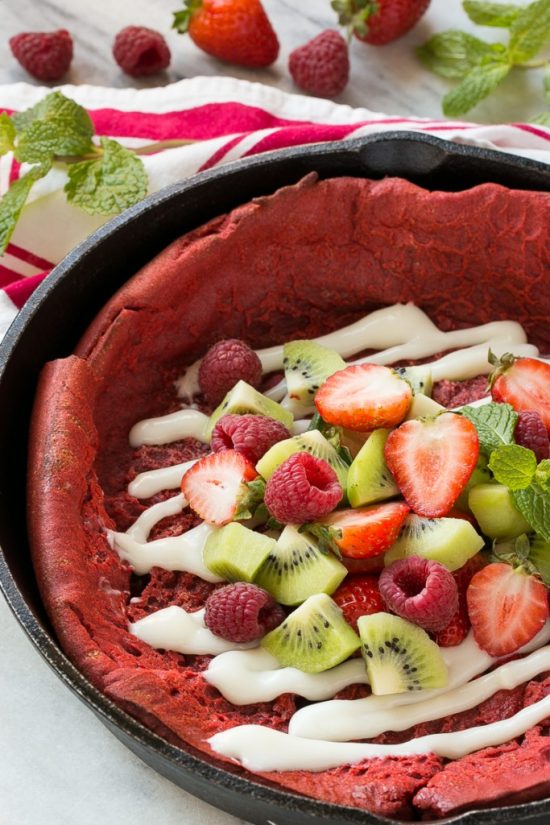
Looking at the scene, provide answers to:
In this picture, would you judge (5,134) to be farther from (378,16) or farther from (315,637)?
(315,637)

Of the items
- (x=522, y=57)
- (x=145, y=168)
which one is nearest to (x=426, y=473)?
(x=145, y=168)

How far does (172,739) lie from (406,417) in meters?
0.89

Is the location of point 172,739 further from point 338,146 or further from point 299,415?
point 338,146

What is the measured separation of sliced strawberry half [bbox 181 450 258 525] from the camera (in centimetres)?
253

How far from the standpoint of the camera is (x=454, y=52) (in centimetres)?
369

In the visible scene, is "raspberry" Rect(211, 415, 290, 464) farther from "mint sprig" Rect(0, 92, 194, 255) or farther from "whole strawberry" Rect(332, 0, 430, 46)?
"whole strawberry" Rect(332, 0, 430, 46)

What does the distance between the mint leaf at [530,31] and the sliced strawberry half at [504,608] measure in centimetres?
186

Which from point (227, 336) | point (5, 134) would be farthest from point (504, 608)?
point (5, 134)

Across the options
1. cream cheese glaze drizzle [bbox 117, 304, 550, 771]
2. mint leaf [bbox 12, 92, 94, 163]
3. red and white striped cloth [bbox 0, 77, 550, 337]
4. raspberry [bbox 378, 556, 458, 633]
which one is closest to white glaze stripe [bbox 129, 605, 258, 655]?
cream cheese glaze drizzle [bbox 117, 304, 550, 771]

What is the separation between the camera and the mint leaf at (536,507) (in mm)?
2412

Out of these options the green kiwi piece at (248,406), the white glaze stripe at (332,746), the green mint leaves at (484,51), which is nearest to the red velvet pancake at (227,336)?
the white glaze stripe at (332,746)

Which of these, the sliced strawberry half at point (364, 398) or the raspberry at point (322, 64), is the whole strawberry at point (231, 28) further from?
the sliced strawberry half at point (364, 398)

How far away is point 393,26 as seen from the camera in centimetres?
366

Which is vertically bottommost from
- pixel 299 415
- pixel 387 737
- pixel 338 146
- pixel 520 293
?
pixel 387 737
